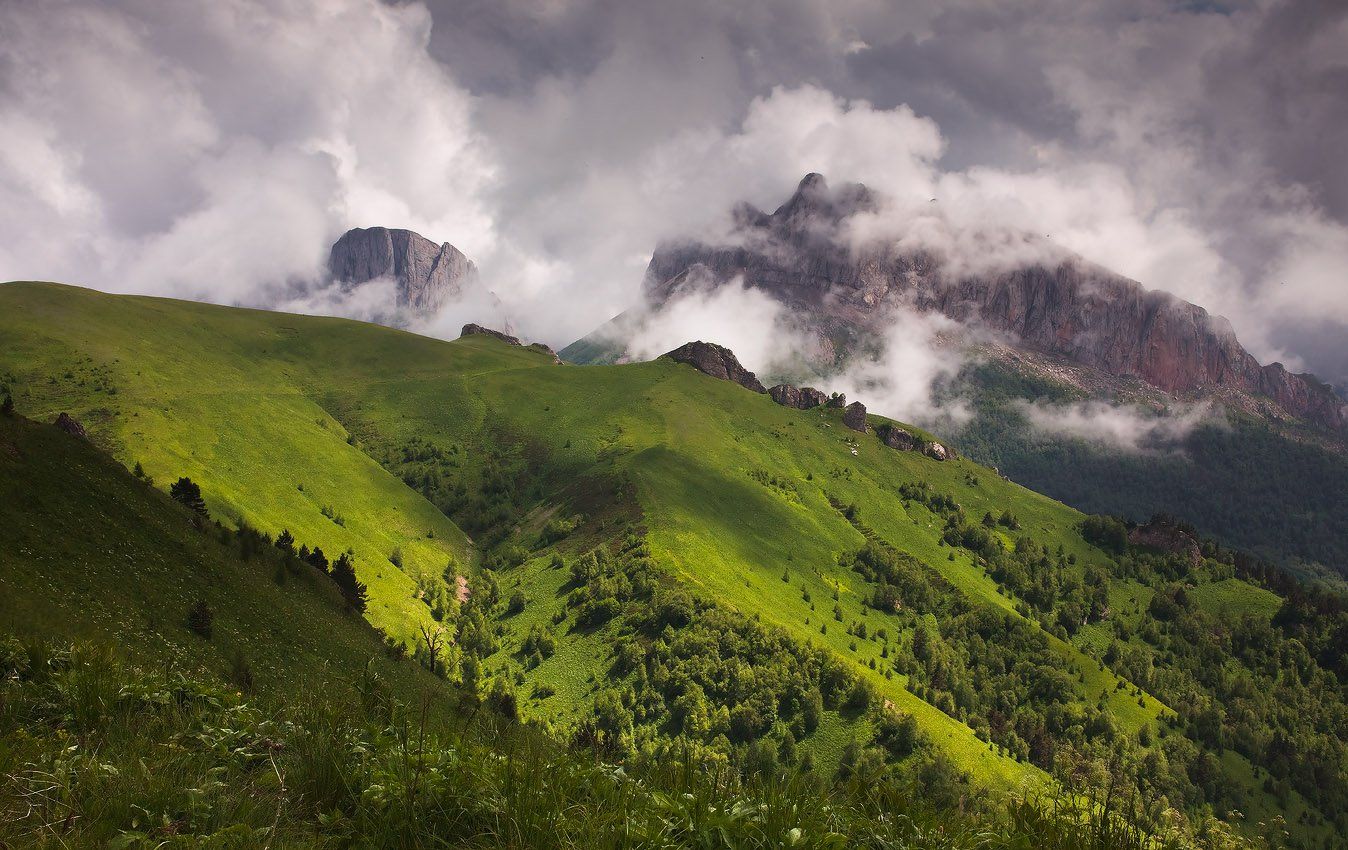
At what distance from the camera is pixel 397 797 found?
5.05m

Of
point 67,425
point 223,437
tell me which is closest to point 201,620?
point 67,425

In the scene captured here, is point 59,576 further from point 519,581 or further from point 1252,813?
point 1252,813

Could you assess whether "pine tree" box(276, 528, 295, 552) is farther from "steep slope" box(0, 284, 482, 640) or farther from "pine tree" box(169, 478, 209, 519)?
"steep slope" box(0, 284, 482, 640)

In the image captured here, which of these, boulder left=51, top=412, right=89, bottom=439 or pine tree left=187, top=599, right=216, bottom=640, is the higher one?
boulder left=51, top=412, right=89, bottom=439

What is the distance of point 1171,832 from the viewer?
6488 mm

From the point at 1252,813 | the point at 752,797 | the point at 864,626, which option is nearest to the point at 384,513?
the point at 864,626

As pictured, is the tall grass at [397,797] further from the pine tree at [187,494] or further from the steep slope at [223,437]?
the steep slope at [223,437]

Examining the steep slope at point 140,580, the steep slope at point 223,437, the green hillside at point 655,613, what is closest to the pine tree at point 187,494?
the steep slope at point 140,580

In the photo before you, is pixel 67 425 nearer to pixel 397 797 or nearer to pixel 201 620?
pixel 201 620

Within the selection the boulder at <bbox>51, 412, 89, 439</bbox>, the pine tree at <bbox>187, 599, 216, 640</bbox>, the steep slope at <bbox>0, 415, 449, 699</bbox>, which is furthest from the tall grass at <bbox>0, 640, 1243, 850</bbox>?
the boulder at <bbox>51, 412, 89, 439</bbox>

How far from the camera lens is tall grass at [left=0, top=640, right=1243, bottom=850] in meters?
4.73

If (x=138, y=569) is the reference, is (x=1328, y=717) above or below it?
above

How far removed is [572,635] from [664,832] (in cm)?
13735

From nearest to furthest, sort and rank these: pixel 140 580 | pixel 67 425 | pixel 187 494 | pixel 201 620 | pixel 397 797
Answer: pixel 397 797 < pixel 201 620 < pixel 140 580 < pixel 187 494 < pixel 67 425
